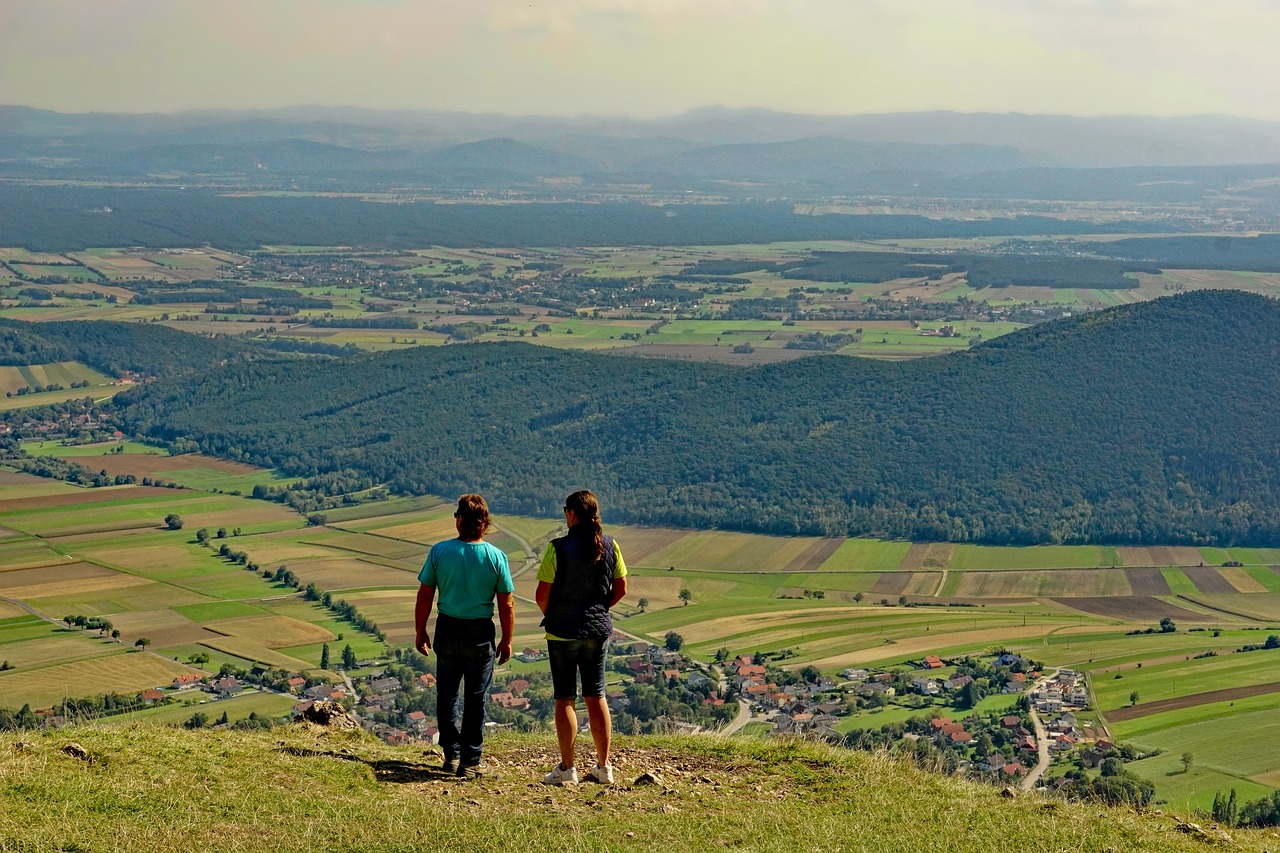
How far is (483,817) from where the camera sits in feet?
34.5

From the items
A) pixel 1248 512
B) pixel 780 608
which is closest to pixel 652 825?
pixel 780 608

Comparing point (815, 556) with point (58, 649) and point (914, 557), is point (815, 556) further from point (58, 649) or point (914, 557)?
point (58, 649)

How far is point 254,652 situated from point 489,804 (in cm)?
3489

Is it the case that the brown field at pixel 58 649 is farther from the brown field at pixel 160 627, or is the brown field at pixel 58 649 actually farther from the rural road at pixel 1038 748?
the rural road at pixel 1038 748

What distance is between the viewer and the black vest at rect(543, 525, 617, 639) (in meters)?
11.4

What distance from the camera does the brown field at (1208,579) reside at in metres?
54.3

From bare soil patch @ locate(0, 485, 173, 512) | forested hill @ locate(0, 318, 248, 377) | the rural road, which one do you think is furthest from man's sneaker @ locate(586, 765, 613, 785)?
forested hill @ locate(0, 318, 248, 377)

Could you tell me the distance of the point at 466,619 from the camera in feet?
38.3

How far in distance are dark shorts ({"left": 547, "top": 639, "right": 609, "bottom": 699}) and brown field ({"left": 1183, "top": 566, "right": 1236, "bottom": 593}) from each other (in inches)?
1881

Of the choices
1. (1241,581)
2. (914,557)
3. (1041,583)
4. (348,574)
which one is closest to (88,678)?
(348,574)

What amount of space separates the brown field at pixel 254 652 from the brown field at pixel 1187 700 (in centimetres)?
2297

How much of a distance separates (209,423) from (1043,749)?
66121mm

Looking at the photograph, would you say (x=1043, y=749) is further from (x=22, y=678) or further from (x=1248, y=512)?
(x=1248, y=512)

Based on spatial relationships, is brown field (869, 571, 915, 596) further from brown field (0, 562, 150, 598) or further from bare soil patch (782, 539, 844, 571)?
brown field (0, 562, 150, 598)
